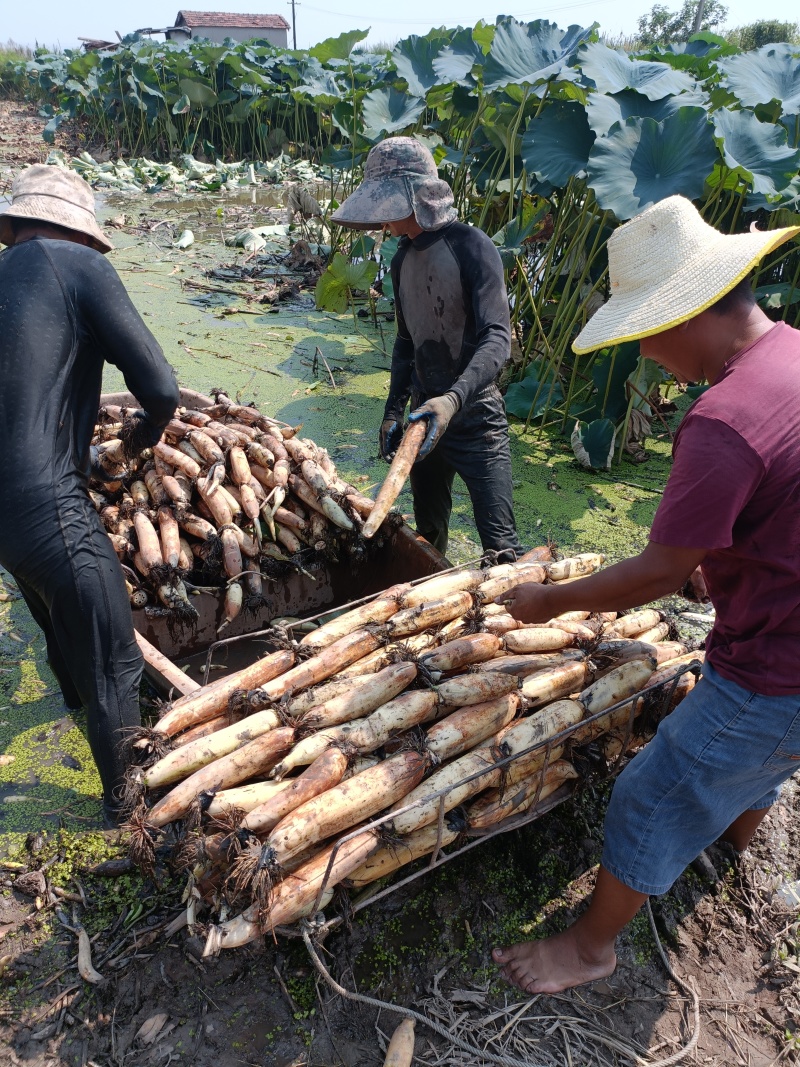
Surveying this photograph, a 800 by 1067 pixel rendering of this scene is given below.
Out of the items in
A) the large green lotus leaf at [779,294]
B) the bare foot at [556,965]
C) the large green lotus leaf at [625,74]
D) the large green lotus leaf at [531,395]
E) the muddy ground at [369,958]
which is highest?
the large green lotus leaf at [625,74]

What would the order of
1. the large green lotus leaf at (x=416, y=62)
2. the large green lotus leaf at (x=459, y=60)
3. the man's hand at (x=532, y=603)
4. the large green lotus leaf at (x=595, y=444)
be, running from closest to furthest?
the man's hand at (x=532, y=603) < the large green lotus leaf at (x=595, y=444) < the large green lotus leaf at (x=459, y=60) < the large green lotus leaf at (x=416, y=62)

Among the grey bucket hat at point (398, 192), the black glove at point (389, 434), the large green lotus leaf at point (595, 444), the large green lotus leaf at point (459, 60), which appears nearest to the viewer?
the grey bucket hat at point (398, 192)

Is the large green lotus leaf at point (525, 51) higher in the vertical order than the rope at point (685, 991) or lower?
higher

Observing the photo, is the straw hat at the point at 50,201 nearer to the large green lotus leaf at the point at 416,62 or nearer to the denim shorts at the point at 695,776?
the denim shorts at the point at 695,776

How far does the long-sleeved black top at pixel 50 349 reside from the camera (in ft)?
7.11

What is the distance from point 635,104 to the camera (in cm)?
478

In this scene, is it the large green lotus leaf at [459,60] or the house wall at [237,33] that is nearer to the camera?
the large green lotus leaf at [459,60]

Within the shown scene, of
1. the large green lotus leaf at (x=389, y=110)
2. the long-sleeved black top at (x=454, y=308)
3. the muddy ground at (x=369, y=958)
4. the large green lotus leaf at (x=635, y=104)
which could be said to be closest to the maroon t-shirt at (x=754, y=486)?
the muddy ground at (x=369, y=958)

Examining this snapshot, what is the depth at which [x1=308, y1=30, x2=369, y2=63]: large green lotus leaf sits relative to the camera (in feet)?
24.2

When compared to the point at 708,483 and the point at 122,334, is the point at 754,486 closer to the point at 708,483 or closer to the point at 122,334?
the point at 708,483

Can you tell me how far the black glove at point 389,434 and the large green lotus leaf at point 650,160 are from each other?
6.74 feet

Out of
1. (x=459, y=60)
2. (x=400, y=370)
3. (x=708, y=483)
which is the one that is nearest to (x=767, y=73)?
(x=459, y=60)

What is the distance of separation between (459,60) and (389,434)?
13.2ft

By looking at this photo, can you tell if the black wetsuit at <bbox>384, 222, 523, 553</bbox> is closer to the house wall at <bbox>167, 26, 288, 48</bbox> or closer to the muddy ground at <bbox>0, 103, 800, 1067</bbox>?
the muddy ground at <bbox>0, 103, 800, 1067</bbox>
